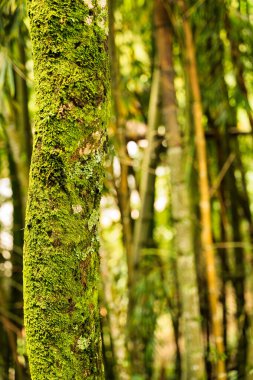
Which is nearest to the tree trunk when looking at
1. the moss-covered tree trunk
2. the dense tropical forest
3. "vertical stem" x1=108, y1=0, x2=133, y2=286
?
the dense tropical forest

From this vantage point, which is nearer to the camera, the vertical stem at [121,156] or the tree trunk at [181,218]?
the tree trunk at [181,218]

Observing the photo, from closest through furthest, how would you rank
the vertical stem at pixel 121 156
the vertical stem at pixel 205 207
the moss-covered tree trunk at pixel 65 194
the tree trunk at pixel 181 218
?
1. the moss-covered tree trunk at pixel 65 194
2. the tree trunk at pixel 181 218
3. the vertical stem at pixel 205 207
4. the vertical stem at pixel 121 156

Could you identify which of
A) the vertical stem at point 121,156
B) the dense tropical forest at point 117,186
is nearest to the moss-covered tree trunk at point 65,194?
the dense tropical forest at point 117,186

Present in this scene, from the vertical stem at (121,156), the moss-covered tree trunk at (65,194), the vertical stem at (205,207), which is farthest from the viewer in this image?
the vertical stem at (121,156)

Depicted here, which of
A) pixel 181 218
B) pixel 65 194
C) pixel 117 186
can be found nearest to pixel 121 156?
pixel 117 186

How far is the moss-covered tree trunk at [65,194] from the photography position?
814mm

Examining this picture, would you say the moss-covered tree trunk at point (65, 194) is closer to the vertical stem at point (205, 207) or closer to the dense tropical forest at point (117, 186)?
the dense tropical forest at point (117, 186)

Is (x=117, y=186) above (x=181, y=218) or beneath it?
above

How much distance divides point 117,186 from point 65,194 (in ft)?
5.00

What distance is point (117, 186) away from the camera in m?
2.35

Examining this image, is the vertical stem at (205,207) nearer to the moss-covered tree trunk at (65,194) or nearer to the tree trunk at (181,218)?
the tree trunk at (181,218)

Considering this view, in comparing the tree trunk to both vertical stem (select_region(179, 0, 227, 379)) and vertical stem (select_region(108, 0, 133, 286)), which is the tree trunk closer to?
vertical stem (select_region(179, 0, 227, 379))


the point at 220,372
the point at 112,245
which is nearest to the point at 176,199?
the point at 220,372

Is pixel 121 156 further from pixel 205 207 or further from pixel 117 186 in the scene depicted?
pixel 205 207
